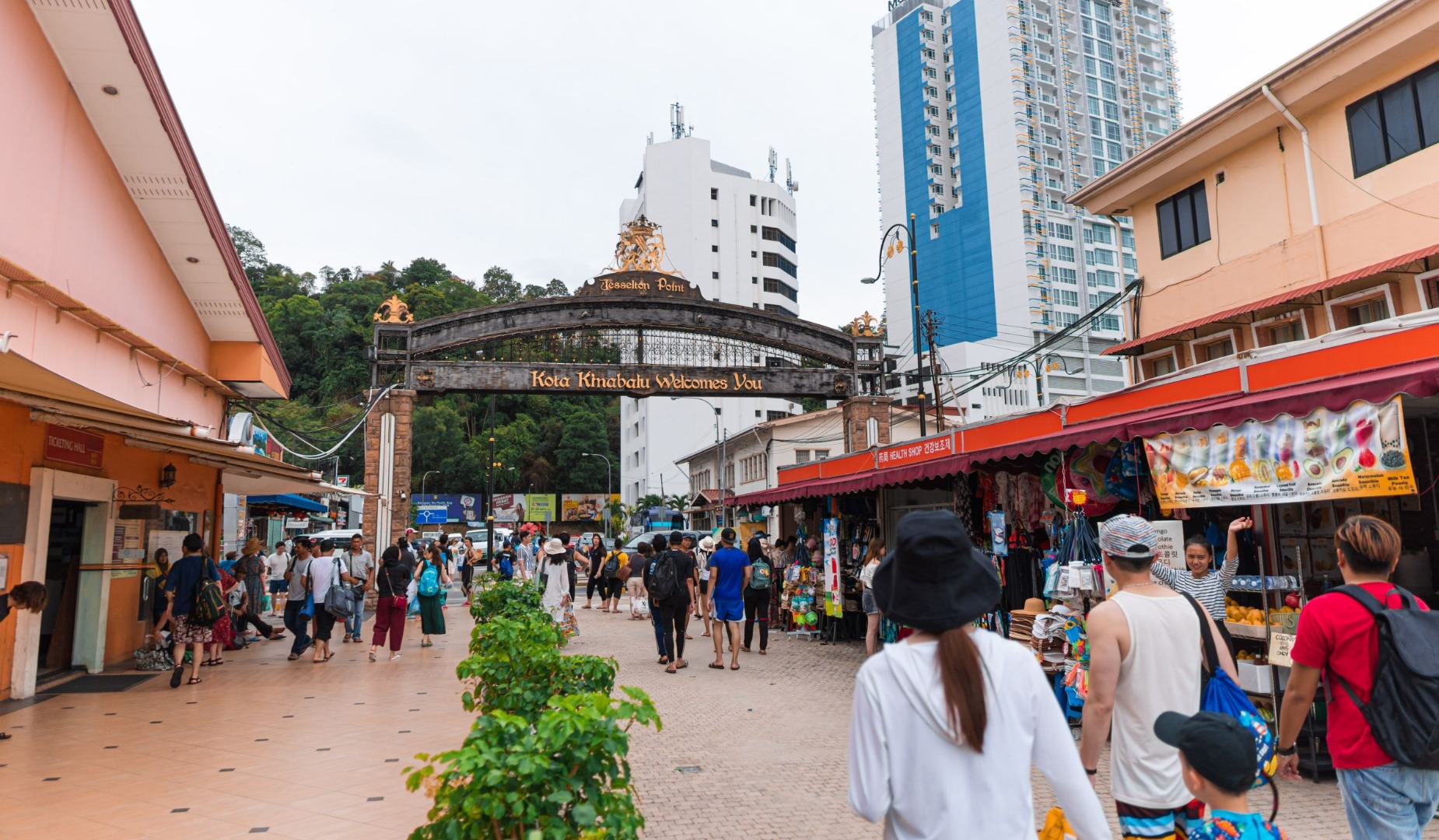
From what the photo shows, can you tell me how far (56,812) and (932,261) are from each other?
71.0 m

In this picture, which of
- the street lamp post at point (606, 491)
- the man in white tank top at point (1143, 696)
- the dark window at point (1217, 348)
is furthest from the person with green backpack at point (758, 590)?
the street lamp post at point (606, 491)

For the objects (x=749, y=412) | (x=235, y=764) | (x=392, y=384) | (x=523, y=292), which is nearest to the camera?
(x=235, y=764)

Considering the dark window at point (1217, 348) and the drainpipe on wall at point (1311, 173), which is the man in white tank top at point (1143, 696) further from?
the dark window at point (1217, 348)

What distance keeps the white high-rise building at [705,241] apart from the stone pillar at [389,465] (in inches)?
1672

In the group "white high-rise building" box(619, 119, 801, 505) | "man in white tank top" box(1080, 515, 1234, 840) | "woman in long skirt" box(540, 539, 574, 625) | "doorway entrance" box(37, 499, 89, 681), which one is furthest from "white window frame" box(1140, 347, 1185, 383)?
"white high-rise building" box(619, 119, 801, 505)

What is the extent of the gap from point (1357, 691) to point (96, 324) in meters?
10.3

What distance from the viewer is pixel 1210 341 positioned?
1323cm

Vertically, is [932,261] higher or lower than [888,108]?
lower

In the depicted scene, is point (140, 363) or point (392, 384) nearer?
point (140, 363)

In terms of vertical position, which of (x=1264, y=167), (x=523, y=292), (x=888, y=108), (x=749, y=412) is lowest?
(x=1264, y=167)

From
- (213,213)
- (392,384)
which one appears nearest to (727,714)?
(213,213)

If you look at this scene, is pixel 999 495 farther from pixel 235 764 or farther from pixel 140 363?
pixel 140 363

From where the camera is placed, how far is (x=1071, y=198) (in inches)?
588

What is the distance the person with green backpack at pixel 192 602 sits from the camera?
385 inches
